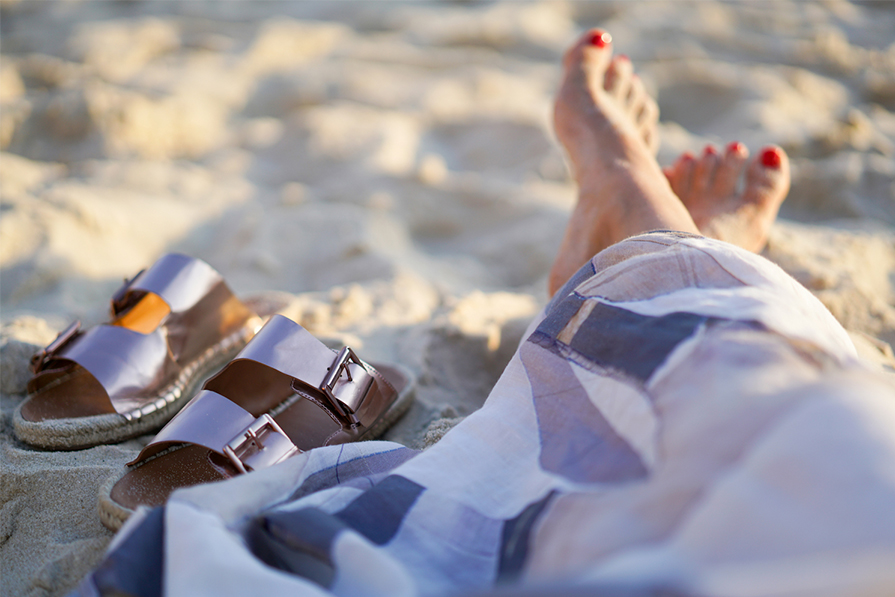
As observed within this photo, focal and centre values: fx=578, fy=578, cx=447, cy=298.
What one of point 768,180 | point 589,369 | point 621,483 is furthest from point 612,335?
point 768,180

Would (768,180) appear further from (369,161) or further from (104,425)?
(104,425)

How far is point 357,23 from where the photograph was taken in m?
2.83

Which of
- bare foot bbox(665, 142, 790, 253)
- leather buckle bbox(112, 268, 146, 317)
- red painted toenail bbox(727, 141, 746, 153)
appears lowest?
bare foot bbox(665, 142, 790, 253)

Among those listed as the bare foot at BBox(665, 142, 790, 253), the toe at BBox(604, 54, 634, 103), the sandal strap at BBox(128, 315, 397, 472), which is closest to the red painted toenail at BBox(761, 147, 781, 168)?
the bare foot at BBox(665, 142, 790, 253)

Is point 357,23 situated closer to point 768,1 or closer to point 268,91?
point 268,91

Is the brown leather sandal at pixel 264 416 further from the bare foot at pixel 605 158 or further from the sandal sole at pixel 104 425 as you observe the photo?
the bare foot at pixel 605 158

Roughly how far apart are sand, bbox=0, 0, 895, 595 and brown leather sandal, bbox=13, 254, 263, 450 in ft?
0.15

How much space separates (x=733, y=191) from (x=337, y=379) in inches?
44.2

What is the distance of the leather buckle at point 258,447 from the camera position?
75 centimetres

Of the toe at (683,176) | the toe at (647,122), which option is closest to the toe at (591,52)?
the toe at (647,122)

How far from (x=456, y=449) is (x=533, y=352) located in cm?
16

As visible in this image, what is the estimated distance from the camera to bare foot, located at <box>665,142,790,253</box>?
135cm

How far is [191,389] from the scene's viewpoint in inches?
42.7

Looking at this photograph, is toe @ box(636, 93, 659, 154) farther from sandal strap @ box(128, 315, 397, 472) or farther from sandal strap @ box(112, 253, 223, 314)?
sandal strap @ box(112, 253, 223, 314)
